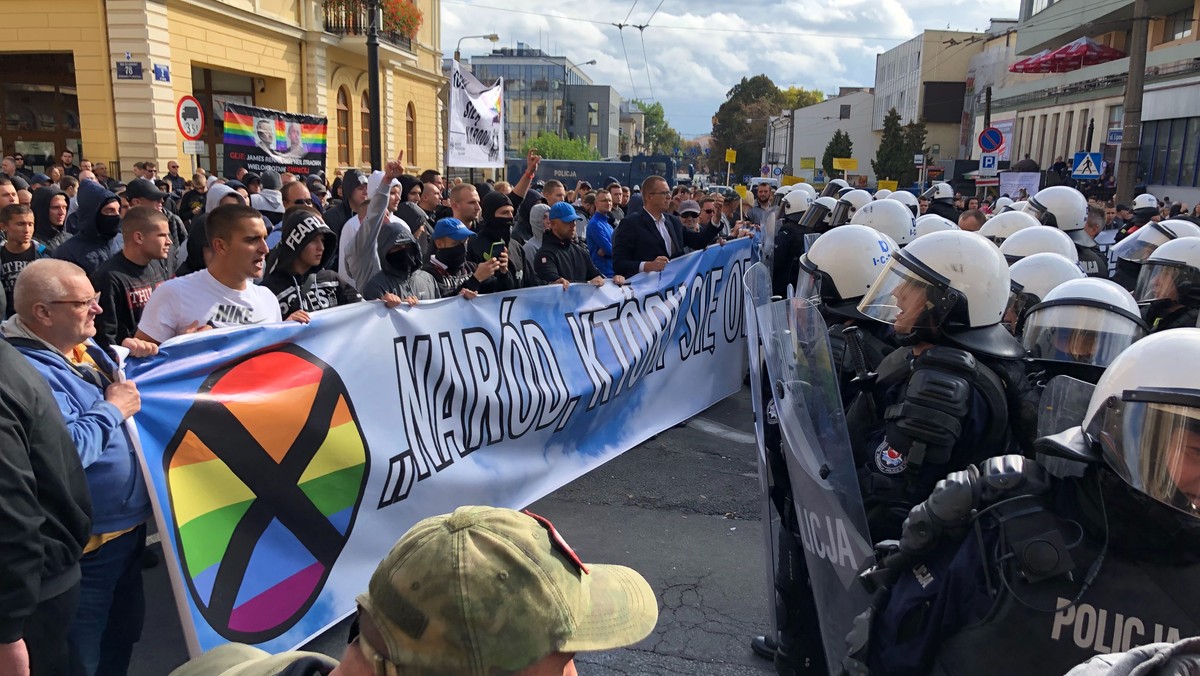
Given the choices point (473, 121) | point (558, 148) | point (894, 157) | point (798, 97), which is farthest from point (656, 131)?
point (473, 121)

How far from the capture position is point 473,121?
37.1 feet

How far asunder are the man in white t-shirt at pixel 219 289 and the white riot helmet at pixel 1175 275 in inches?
179

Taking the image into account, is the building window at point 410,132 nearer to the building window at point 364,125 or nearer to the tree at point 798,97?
the building window at point 364,125

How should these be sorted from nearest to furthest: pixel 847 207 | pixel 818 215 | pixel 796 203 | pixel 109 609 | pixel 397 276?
pixel 109 609, pixel 397 276, pixel 847 207, pixel 818 215, pixel 796 203

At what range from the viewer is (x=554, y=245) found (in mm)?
6672

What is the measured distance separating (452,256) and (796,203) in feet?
18.9

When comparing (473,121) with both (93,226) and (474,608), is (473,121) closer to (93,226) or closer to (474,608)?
(93,226)

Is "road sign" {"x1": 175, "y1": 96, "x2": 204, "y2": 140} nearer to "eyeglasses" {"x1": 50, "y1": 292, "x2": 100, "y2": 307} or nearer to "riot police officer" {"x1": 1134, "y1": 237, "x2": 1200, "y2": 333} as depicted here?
"eyeglasses" {"x1": 50, "y1": 292, "x2": 100, "y2": 307}

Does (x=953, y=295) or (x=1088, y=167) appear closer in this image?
(x=953, y=295)

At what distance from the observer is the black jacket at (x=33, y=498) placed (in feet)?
7.26

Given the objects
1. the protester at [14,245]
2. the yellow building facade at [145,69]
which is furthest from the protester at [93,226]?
the yellow building facade at [145,69]

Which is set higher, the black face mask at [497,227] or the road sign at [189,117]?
the road sign at [189,117]

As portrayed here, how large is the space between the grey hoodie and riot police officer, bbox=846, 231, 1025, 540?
2.80 metres

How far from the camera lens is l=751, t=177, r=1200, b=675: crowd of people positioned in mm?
1665
